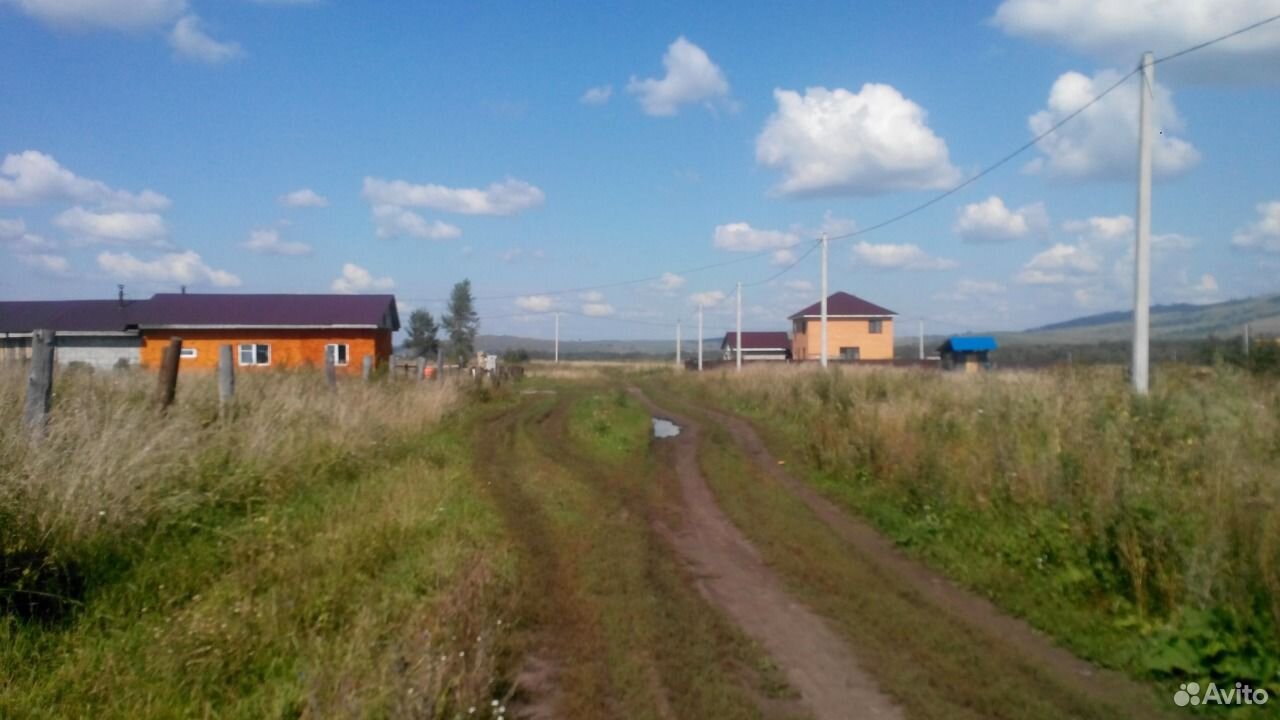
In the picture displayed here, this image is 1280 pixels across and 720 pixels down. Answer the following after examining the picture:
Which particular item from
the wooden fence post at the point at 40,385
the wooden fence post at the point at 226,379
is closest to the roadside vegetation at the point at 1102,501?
the wooden fence post at the point at 40,385

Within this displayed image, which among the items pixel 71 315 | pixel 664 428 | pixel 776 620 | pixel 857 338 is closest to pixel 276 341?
pixel 71 315

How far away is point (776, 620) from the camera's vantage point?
766 centimetres

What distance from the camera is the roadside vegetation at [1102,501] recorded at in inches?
269

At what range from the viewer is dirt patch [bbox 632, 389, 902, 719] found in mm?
5922

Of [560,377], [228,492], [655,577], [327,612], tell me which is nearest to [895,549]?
[655,577]

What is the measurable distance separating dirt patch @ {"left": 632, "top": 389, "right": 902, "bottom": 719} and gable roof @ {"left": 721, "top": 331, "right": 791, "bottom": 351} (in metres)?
75.2

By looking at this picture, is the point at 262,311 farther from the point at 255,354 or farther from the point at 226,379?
the point at 226,379

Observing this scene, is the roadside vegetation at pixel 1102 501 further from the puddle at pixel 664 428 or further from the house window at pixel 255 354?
the house window at pixel 255 354

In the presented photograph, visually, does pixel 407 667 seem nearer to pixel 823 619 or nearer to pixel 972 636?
pixel 823 619

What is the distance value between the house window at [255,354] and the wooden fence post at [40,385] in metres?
36.0

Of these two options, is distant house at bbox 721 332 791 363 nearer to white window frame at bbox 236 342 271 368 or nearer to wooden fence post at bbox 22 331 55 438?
white window frame at bbox 236 342 271 368

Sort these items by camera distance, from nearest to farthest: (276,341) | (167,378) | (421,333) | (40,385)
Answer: (40,385) < (167,378) < (276,341) < (421,333)

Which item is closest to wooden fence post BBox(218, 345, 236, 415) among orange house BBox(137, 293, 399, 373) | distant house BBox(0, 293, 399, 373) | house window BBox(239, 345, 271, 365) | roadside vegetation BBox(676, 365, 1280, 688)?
roadside vegetation BBox(676, 365, 1280, 688)

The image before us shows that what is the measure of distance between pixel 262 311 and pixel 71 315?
25.9 feet
